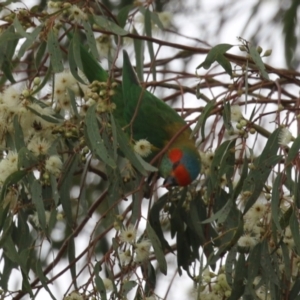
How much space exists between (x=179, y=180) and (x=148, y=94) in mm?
630

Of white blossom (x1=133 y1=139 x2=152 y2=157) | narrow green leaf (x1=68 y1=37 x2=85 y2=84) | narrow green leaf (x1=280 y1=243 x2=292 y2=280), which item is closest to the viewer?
narrow green leaf (x1=280 y1=243 x2=292 y2=280)

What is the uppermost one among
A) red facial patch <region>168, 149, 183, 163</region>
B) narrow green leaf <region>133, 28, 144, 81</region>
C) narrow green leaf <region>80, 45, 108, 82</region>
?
narrow green leaf <region>80, 45, 108, 82</region>

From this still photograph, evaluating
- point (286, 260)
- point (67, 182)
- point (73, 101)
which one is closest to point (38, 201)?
point (67, 182)

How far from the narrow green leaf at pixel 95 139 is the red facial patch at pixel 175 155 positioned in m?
0.71

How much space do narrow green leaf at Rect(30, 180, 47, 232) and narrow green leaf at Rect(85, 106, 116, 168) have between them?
0.18m

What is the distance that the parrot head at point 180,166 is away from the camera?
2.51 metres

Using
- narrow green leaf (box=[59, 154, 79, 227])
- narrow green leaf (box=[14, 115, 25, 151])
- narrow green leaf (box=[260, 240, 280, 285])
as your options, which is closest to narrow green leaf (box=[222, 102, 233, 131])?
narrow green leaf (box=[260, 240, 280, 285])

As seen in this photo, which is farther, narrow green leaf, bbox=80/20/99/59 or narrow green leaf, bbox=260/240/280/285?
narrow green leaf, bbox=80/20/99/59

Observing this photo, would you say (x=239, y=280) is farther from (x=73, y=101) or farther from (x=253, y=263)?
(x=73, y=101)

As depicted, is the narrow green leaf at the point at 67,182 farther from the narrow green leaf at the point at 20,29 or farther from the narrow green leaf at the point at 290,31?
the narrow green leaf at the point at 290,31

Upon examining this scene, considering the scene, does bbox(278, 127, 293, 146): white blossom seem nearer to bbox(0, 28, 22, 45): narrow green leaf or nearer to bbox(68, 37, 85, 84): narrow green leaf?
bbox(68, 37, 85, 84): narrow green leaf

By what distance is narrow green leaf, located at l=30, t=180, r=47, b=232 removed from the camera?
2000mm

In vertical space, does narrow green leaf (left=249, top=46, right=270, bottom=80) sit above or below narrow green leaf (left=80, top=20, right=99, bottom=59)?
below

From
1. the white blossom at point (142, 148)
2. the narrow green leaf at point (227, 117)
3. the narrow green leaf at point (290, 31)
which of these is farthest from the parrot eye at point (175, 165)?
the narrow green leaf at point (290, 31)
